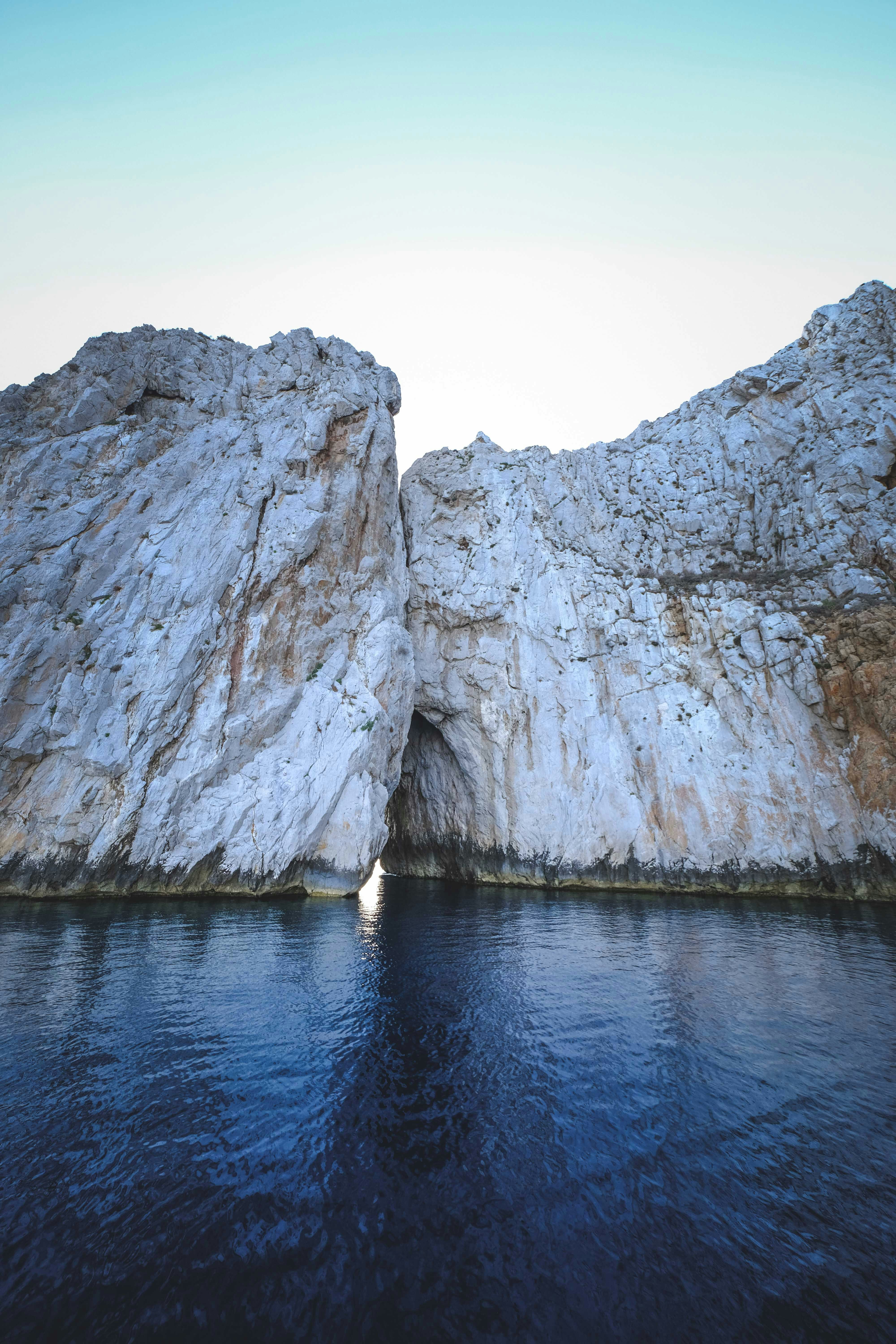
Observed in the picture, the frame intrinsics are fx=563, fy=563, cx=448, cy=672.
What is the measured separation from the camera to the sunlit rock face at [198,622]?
78.1ft

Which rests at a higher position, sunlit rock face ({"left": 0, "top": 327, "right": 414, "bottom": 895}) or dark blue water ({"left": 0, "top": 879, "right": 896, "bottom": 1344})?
sunlit rock face ({"left": 0, "top": 327, "right": 414, "bottom": 895})

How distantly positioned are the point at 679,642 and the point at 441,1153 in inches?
1241

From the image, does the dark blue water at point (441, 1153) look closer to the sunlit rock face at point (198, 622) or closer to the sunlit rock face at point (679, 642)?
the sunlit rock face at point (198, 622)

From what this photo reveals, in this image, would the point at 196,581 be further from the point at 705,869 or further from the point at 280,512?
the point at 705,869

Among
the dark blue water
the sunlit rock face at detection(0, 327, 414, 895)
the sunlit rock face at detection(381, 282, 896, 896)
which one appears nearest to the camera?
the dark blue water

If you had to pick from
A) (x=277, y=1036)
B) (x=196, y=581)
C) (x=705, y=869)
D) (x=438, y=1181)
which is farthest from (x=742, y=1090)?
(x=196, y=581)

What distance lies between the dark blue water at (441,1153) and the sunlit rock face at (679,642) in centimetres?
1707

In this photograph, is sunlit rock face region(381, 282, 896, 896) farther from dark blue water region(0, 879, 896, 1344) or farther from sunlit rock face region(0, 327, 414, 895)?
dark blue water region(0, 879, 896, 1344)

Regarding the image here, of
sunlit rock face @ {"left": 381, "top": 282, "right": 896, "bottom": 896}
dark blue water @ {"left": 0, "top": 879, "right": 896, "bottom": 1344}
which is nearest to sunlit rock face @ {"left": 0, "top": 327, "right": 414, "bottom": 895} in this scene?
sunlit rock face @ {"left": 381, "top": 282, "right": 896, "bottom": 896}

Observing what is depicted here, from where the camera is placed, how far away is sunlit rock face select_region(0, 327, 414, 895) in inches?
937

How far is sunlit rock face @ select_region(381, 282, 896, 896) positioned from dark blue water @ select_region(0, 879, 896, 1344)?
17.1m

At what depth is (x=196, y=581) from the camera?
27812 mm

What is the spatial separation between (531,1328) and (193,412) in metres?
36.4

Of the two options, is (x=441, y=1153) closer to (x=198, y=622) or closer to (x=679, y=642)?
(x=198, y=622)
